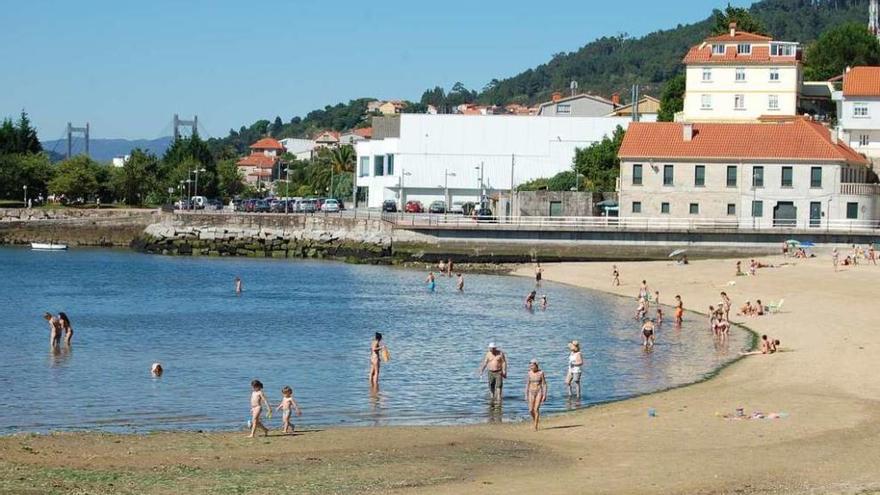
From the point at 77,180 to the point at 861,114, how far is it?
6874 centimetres

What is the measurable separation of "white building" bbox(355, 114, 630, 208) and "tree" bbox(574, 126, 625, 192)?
15.7 feet

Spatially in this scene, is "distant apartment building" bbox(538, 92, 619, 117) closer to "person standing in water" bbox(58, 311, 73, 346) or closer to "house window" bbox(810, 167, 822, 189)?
"house window" bbox(810, 167, 822, 189)

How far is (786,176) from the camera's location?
77.5 meters

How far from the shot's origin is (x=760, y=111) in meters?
96.8

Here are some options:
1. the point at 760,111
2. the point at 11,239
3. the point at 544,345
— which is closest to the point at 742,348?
the point at 544,345

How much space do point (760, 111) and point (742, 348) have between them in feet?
192

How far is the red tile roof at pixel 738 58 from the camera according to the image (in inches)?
3755

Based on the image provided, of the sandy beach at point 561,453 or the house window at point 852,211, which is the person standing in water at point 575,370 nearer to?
the sandy beach at point 561,453

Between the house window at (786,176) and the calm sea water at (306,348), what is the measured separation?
18.6 meters

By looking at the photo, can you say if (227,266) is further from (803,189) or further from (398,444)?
(398,444)

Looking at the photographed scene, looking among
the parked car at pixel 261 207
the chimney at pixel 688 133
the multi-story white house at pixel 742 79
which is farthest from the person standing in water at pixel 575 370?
the parked car at pixel 261 207

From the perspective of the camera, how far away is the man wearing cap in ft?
103

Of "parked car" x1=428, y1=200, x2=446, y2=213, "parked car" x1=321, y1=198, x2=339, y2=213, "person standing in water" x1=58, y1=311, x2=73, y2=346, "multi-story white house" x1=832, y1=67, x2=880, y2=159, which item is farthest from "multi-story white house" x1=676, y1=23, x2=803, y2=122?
"person standing in water" x1=58, y1=311, x2=73, y2=346

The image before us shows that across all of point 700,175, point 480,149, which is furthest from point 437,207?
point 700,175
